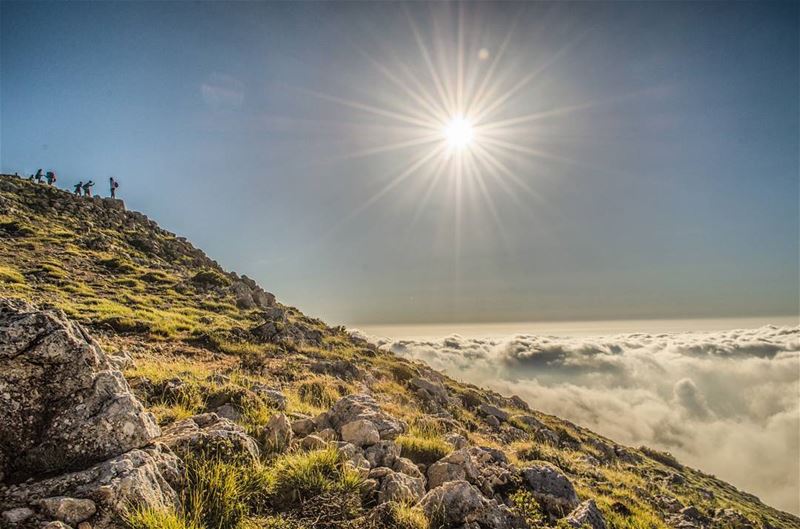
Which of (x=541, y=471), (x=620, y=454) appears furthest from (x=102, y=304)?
(x=620, y=454)

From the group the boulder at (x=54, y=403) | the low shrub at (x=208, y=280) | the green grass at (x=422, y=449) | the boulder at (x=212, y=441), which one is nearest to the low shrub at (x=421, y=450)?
the green grass at (x=422, y=449)

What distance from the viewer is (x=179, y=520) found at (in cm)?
420

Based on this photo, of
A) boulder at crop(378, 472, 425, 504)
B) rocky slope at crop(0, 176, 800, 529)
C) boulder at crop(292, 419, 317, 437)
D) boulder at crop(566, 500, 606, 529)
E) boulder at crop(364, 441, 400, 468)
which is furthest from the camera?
boulder at crop(292, 419, 317, 437)

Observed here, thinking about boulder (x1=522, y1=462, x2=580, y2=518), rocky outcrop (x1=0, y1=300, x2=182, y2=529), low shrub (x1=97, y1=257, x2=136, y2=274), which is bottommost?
boulder (x1=522, y1=462, x2=580, y2=518)

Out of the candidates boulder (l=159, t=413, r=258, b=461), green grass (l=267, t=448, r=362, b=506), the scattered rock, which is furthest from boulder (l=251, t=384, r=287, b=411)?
the scattered rock

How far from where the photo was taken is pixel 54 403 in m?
4.75

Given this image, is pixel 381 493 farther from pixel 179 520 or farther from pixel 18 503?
pixel 18 503

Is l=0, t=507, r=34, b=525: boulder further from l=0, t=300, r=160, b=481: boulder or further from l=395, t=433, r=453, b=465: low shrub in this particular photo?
l=395, t=433, r=453, b=465: low shrub

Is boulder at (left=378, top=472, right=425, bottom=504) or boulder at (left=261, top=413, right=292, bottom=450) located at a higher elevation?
boulder at (left=261, top=413, right=292, bottom=450)

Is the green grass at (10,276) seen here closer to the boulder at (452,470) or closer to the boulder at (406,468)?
the boulder at (406,468)

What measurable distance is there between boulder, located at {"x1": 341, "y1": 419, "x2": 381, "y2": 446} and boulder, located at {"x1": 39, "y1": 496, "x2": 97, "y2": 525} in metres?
4.56

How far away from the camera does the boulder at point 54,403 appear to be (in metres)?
4.40

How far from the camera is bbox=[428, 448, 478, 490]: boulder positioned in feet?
22.2

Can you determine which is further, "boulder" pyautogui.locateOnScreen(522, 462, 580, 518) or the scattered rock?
"boulder" pyautogui.locateOnScreen(522, 462, 580, 518)
